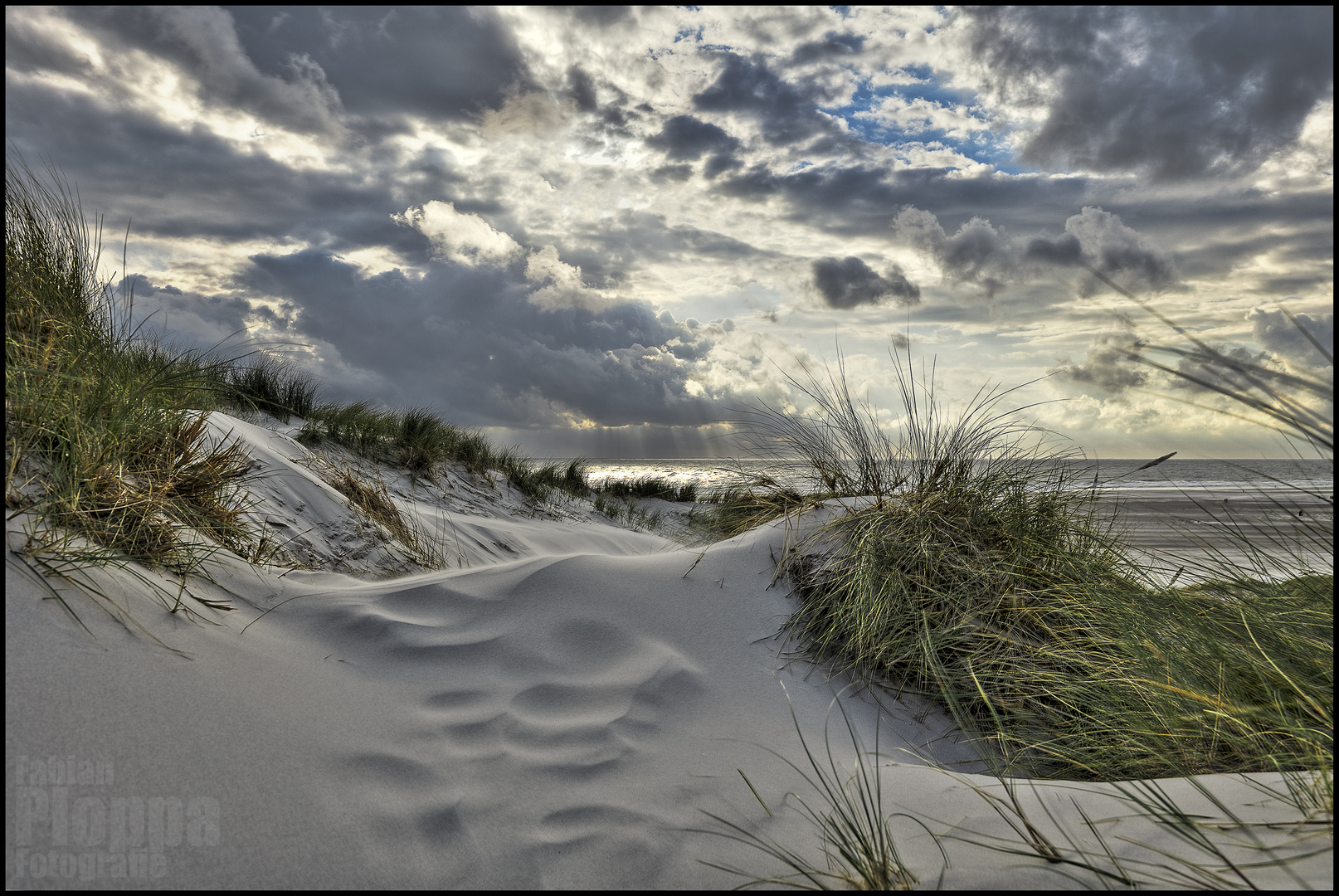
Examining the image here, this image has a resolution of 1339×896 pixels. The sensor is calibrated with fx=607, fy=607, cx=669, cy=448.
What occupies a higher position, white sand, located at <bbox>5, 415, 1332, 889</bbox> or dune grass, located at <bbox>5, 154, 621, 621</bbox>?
dune grass, located at <bbox>5, 154, 621, 621</bbox>

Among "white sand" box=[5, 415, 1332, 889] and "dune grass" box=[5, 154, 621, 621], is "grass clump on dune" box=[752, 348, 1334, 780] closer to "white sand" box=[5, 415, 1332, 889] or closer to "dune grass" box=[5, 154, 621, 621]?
"white sand" box=[5, 415, 1332, 889]

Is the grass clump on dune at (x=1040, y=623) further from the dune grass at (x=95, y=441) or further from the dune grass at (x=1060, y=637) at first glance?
the dune grass at (x=95, y=441)

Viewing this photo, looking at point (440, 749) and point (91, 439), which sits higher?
point (91, 439)

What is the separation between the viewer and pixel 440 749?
1.70 meters

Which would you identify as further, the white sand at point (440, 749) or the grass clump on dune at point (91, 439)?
the grass clump on dune at point (91, 439)

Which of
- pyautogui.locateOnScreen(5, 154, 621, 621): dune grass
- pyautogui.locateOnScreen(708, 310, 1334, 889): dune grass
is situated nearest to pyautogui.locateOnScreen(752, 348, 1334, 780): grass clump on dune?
pyautogui.locateOnScreen(708, 310, 1334, 889): dune grass

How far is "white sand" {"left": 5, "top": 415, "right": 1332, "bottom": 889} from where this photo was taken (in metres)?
1.25

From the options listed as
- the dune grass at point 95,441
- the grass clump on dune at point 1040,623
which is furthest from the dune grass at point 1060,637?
the dune grass at point 95,441

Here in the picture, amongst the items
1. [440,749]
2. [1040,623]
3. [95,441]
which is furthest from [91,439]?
[1040,623]

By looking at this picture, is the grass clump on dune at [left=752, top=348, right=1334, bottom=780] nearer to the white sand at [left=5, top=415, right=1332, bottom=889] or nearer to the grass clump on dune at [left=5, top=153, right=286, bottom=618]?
the white sand at [left=5, top=415, right=1332, bottom=889]

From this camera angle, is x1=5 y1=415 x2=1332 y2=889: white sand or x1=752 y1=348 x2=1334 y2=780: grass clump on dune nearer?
x1=5 y1=415 x2=1332 y2=889: white sand

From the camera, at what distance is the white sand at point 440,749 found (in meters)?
1.25

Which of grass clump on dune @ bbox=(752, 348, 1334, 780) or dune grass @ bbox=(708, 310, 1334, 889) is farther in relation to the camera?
grass clump on dune @ bbox=(752, 348, 1334, 780)

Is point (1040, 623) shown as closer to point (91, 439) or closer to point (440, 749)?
point (440, 749)
